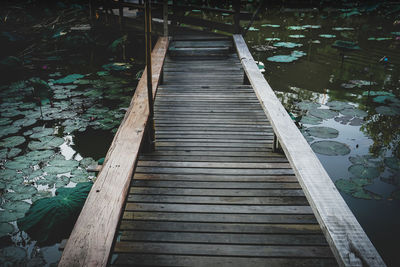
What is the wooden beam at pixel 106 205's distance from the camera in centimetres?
122

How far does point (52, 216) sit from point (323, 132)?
11.2 feet

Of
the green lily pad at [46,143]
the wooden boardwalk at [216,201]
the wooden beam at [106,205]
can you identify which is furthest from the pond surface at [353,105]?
the green lily pad at [46,143]

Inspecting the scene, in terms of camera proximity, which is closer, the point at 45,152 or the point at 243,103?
the point at 45,152

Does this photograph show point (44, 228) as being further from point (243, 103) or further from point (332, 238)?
point (243, 103)

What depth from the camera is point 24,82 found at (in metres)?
4.99

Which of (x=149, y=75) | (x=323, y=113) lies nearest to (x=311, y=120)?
(x=323, y=113)

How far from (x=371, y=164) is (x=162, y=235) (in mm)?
2817

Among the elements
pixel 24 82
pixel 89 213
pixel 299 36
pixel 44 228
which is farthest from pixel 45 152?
pixel 299 36

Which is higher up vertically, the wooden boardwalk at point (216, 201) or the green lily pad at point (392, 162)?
the wooden boardwalk at point (216, 201)

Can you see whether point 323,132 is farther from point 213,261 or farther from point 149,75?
point 213,261

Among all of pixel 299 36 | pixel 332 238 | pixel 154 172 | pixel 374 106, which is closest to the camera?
pixel 332 238

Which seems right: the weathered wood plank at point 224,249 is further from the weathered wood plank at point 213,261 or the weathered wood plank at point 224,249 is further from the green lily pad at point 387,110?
the green lily pad at point 387,110

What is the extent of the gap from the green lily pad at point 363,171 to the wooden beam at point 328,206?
1.42 metres

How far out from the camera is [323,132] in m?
3.90
